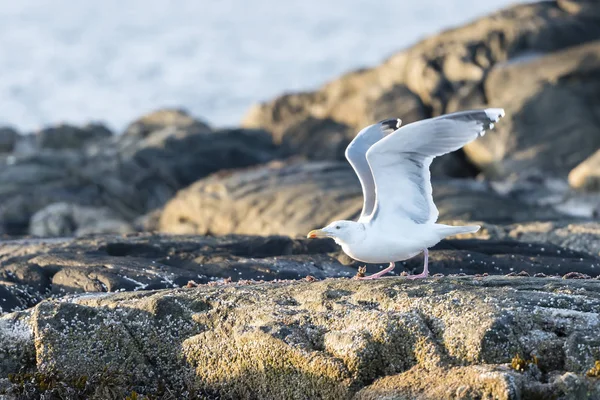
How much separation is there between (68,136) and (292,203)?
611 inches

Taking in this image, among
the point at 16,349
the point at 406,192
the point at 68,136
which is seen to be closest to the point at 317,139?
the point at 68,136

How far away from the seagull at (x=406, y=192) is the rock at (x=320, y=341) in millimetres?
424

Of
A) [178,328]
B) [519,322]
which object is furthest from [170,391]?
[519,322]

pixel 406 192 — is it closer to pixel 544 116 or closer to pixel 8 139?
pixel 544 116

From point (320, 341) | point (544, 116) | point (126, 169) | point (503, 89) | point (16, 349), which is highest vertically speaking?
point (503, 89)

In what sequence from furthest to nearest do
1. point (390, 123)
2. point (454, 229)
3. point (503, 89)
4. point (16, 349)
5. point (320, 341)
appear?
point (503, 89)
point (390, 123)
point (454, 229)
point (16, 349)
point (320, 341)

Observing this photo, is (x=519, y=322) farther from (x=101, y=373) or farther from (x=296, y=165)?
(x=296, y=165)

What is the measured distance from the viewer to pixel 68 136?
105ft

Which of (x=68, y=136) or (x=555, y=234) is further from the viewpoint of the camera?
(x=68, y=136)

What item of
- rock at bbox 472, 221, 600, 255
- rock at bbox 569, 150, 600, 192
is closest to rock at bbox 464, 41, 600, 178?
rock at bbox 569, 150, 600, 192

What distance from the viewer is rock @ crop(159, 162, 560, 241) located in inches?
676

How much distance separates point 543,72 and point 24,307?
21421 millimetres

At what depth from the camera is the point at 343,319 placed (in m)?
7.50

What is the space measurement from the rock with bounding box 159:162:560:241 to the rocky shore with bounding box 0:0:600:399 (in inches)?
2.1
